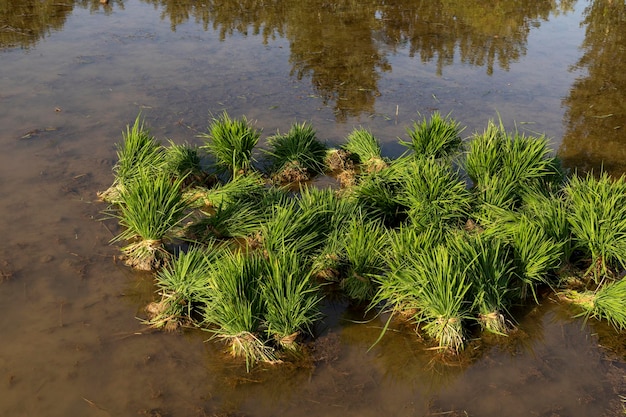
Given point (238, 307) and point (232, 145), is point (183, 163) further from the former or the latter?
point (238, 307)

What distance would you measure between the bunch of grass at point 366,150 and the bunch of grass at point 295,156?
0.34 metres

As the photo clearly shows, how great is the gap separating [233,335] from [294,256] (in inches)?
28.9

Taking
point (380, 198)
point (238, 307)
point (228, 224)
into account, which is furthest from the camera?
point (380, 198)

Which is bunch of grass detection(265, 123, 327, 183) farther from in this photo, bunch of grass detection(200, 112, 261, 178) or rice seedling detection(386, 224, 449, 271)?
rice seedling detection(386, 224, 449, 271)

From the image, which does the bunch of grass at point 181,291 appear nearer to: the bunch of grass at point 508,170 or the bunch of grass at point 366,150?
the bunch of grass at point 366,150

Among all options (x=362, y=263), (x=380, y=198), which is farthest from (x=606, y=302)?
(x=380, y=198)

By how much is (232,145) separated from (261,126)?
1.40 m

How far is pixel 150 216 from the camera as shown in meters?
5.11

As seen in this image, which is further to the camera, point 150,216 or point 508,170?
point 508,170

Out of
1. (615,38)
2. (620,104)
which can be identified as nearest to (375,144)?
(620,104)

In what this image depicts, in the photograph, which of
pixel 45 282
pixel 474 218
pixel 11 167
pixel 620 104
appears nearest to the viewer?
pixel 45 282

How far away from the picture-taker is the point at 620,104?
892cm

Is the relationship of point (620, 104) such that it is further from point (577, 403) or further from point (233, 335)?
point (233, 335)

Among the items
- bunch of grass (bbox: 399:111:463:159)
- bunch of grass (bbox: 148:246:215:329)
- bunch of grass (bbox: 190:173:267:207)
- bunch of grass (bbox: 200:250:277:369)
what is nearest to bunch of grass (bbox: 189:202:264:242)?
bunch of grass (bbox: 190:173:267:207)
